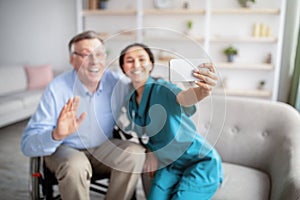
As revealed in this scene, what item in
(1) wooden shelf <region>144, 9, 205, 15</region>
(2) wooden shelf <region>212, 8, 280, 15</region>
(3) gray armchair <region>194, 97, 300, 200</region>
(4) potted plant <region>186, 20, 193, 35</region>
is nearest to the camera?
(3) gray armchair <region>194, 97, 300, 200</region>

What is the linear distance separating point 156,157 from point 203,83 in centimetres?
45

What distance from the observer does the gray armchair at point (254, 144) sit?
3.89 ft

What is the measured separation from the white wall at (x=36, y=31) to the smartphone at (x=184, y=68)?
3.62m

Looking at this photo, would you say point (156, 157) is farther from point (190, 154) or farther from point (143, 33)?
point (143, 33)

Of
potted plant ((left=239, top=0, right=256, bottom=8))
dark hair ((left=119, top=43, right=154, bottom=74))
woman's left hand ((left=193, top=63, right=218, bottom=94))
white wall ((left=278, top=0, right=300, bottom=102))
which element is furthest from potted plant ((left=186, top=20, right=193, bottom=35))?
woman's left hand ((left=193, top=63, right=218, bottom=94))

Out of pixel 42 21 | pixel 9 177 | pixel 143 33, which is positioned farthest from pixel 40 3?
pixel 143 33

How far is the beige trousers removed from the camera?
1.29 m

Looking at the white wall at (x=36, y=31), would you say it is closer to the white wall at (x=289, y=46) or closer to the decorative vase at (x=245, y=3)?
the decorative vase at (x=245, y=3)

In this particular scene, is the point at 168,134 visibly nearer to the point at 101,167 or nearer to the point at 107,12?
the point at 101,167

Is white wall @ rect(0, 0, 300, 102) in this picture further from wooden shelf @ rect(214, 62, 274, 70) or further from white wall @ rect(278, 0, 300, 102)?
white wall @ rect(278, 0, 300, 102)

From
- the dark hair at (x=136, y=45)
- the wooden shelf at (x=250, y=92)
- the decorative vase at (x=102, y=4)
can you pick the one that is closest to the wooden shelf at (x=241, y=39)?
the wooden shelf at (x=250, y=92)

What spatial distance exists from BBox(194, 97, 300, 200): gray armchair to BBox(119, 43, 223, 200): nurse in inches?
2.4

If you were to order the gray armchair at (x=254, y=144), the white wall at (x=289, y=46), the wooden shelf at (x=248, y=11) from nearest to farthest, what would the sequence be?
the gray armchair at (x=254, y=144), the white wall at (x=289, y=46), the wooden shelf at (x=248, y=11)

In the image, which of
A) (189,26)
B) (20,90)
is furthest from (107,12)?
(20,90)
